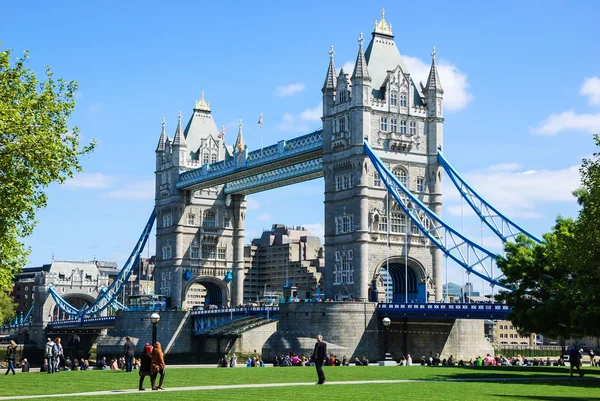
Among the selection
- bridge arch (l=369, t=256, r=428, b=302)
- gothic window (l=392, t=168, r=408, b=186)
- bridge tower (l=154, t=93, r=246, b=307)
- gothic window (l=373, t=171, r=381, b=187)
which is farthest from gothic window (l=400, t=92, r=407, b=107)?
bridge tower (l=154, t=93, r=246, b=307)

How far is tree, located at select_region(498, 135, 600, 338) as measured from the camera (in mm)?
41531

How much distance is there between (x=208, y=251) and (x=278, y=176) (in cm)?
1968

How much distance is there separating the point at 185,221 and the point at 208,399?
86.9 metres

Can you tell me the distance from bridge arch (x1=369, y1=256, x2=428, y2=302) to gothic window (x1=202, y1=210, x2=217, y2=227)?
32142 millimetres

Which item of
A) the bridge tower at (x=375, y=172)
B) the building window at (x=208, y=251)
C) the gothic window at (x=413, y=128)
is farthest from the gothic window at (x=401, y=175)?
the building window at (x=208, y=251)

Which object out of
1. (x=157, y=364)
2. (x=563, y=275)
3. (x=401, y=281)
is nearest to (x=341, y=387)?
(x=157, y=364)

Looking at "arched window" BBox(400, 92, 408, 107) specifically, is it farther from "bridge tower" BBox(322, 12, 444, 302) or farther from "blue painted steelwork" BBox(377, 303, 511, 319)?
"blue painted steelwork" BBox(377, 303, 511, 319)

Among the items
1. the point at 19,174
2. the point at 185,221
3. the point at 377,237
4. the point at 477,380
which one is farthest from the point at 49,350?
the point at 185,221

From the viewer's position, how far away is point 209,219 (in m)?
115

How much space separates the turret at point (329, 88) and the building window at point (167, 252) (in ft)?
113

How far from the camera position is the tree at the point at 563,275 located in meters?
41.5

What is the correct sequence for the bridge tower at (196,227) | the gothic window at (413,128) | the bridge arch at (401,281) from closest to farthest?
the bridge arch at (401,281) < the gothic window at (413,128) < the bridge tower at (196,227)

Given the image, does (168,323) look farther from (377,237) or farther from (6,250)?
(6,250)

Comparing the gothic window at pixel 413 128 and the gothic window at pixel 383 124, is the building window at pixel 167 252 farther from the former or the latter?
the gothic window at pixel 413 128
